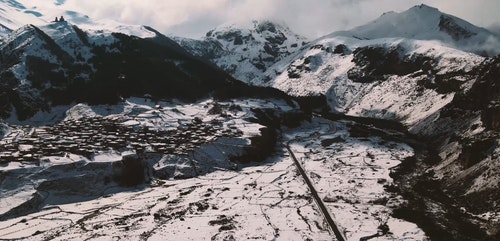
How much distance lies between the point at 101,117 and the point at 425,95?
81.0 metres

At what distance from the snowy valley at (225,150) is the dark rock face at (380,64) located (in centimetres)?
98

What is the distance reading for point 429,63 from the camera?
137 metres

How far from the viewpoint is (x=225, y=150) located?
73750 mm

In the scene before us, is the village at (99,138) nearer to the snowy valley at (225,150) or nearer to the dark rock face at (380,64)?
the snowy valley at (225,150)

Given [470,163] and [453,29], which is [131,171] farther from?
[453,29]

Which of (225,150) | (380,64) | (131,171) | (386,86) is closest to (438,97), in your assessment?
(386,86)

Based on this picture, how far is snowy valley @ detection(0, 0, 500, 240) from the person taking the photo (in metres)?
41.2

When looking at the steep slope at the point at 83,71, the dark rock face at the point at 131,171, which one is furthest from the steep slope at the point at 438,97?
the steep slope at the point at 83,71

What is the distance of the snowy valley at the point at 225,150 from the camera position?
135 feet

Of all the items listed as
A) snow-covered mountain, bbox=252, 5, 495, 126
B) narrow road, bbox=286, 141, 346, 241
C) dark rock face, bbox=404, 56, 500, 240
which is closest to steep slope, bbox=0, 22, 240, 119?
snow-covered mountain, bbox=252, 5, 495, 126

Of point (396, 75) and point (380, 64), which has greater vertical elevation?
point (380, 64)

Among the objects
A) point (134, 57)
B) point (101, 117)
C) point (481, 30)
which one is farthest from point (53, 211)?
point (481, 30)

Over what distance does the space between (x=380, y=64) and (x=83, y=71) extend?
329ft

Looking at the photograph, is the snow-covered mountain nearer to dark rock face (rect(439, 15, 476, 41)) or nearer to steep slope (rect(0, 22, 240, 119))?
dark rock face (rect(439, 15, 476, 41))
